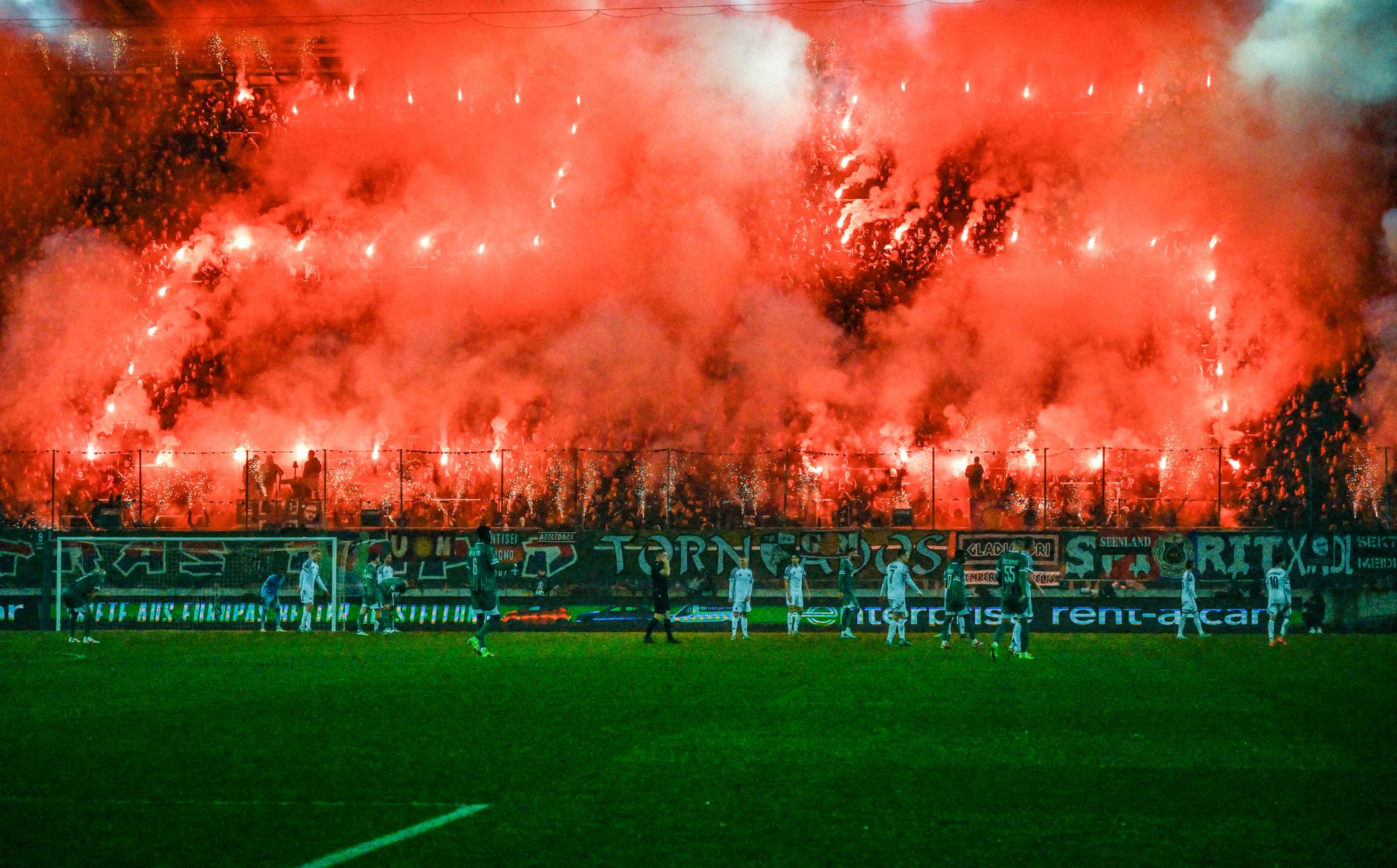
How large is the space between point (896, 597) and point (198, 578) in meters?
17.4

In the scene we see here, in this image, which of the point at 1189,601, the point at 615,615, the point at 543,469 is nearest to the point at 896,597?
the point at 1189,601

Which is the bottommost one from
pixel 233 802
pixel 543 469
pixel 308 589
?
pixel 308 589

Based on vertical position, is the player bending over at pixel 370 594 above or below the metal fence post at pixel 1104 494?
below

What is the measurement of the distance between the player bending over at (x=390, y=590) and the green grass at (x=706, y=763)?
1021 cm

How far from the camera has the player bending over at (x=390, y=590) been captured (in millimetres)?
30266

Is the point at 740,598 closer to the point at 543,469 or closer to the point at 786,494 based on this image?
the point at 786,494

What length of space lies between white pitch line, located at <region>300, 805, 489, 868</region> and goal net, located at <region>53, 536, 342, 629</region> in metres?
24.3

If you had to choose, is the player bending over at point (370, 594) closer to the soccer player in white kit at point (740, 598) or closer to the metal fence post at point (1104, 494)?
the soccer player in white kit at point (740, 598)

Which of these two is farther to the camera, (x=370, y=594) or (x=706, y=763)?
(x=370, y=594)

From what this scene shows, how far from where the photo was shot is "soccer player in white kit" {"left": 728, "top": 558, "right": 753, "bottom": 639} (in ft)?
94.0

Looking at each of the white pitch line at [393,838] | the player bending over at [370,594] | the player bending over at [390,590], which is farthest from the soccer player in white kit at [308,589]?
the white pitch line at [393,838]

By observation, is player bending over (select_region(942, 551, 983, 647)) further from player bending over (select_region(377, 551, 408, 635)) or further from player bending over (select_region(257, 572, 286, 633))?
player bending over (select_region(257, 572, 286, 633))

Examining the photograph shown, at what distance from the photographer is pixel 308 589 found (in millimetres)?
31156

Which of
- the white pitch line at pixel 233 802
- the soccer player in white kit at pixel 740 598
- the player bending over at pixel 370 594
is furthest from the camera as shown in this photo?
the player bending over at pixel 370 594
